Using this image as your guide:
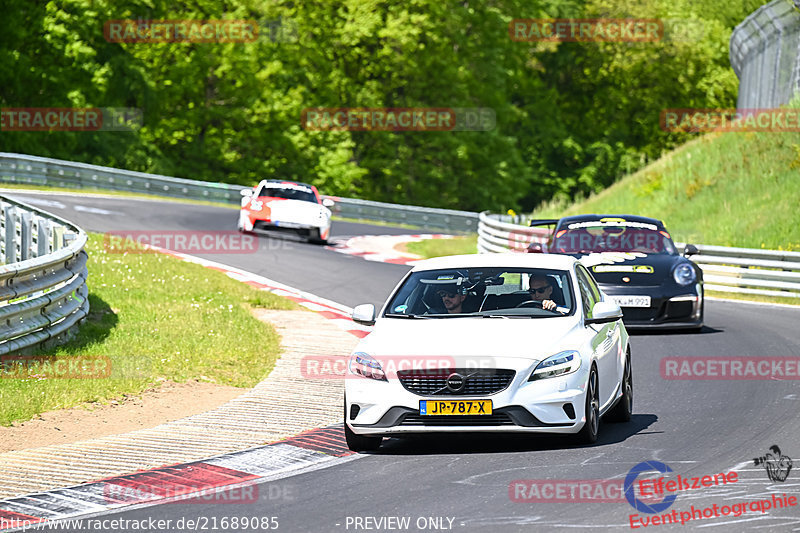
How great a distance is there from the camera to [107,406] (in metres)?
11.8

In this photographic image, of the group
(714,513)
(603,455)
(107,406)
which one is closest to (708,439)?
(603,455)

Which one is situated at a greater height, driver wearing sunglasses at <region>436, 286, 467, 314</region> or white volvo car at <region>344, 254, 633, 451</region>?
driver wearing sunglasses at <region>436, 286, 467, 314</region>

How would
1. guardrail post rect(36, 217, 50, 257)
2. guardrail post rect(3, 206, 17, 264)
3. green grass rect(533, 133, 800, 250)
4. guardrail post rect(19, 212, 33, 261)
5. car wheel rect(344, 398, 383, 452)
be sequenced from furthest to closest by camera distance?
green grass rect(533, 133, 800, 250) < guardrail post rect(3, 206, 17, 264) < guardrail post rect(19, 212, 33, 261) < guardrail post rect(36, 217, 50, 257) < car wheel rect(344, 398, 383, 452)

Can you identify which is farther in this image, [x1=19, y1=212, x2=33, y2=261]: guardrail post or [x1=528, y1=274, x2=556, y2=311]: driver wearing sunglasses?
[x1=19, y1=212, x2=33, y2=261]: guardrail post

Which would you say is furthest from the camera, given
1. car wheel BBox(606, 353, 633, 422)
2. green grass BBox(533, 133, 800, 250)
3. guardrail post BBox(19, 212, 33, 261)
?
green grass BBox(533, 133, 800, 250)

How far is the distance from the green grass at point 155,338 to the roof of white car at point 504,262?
10.1 feet

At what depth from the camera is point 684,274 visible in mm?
17141

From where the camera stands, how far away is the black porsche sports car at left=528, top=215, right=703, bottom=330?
→ 55.4ft

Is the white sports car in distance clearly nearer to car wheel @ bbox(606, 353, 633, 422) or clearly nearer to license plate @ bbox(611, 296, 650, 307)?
license plate @ bbox(611, 296, 650, 307)

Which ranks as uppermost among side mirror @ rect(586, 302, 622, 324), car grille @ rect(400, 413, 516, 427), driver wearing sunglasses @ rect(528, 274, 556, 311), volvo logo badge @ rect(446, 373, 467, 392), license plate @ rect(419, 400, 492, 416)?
driver wearing sunglasses @ rect(528, 274, 556, 311)

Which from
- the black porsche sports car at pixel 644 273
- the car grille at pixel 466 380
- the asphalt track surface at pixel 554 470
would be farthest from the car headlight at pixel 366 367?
the black porsche sports car at pixel 644 273

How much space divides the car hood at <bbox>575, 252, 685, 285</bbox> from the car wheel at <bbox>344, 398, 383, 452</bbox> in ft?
25.6

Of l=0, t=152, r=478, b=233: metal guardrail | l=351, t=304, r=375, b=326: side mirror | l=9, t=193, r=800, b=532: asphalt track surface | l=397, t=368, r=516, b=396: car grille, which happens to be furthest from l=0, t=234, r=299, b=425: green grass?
l=0, t=152, r=478, b=233: metal guardrail

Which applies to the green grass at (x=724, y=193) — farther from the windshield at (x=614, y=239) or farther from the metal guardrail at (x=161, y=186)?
the windshield at (x=614, y=239)
